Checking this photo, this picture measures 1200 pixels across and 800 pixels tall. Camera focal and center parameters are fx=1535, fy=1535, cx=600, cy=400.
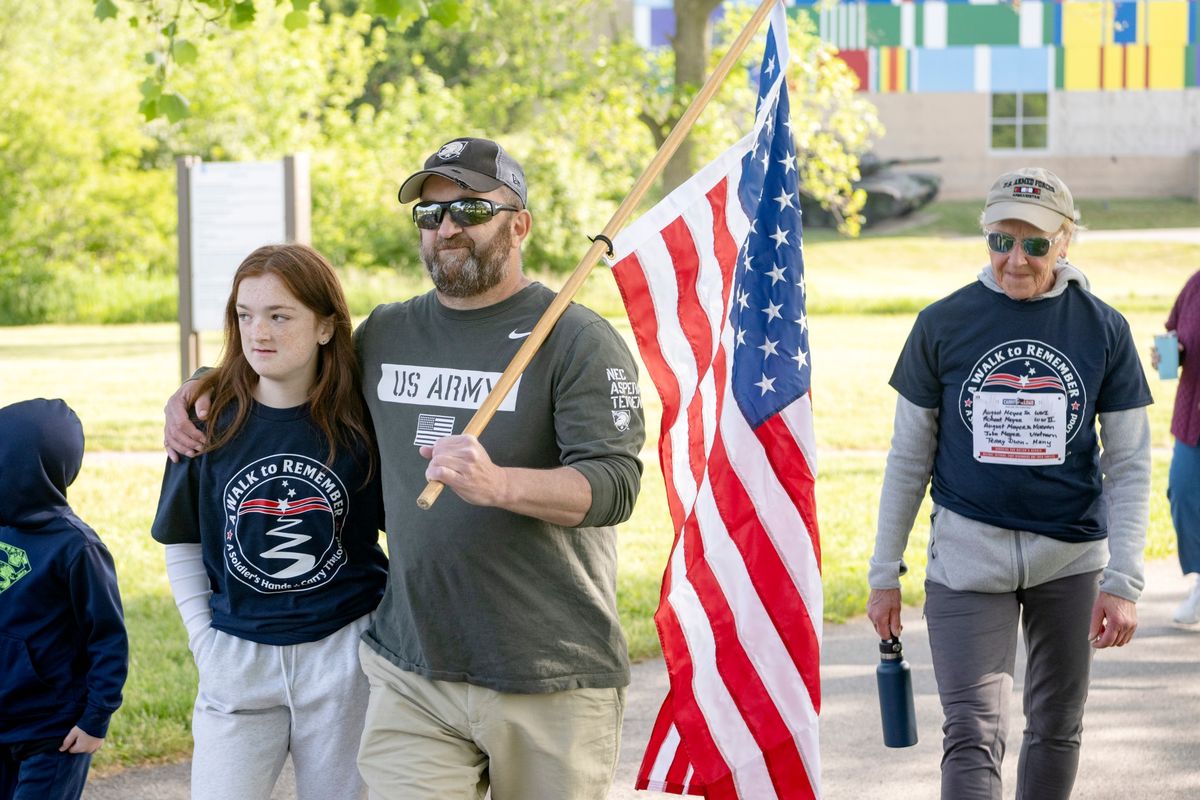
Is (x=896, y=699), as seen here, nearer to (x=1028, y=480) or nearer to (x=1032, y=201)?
(x=1028, y=480)

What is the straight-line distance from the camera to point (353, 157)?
36.8m

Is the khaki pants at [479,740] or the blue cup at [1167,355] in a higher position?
the blue cup at [1167,355]

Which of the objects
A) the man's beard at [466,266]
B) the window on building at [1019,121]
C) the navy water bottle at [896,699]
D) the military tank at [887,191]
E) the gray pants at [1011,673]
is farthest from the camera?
the window on building at [1019,121]

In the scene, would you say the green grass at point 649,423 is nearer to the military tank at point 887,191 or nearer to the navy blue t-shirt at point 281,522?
the navy blue t-shirt at point 281,522

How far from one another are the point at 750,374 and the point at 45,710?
2.05m

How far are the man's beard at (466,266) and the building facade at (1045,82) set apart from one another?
49387mm

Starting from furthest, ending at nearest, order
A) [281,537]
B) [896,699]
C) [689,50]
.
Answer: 1. [689,50]
2. [896,699]
3. [281,537]

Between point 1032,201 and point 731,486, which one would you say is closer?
point 731,486

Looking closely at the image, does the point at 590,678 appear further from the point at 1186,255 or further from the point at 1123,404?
the point at 1186,255

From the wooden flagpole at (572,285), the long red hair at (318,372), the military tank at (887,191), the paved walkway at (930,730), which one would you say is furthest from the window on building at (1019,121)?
the long red hair at (318,372)

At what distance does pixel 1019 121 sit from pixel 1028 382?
5018 cm

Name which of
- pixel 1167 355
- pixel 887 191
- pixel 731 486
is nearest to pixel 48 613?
pixel 731 486

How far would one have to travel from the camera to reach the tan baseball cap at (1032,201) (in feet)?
14.1

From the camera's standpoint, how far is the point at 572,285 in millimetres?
3576
